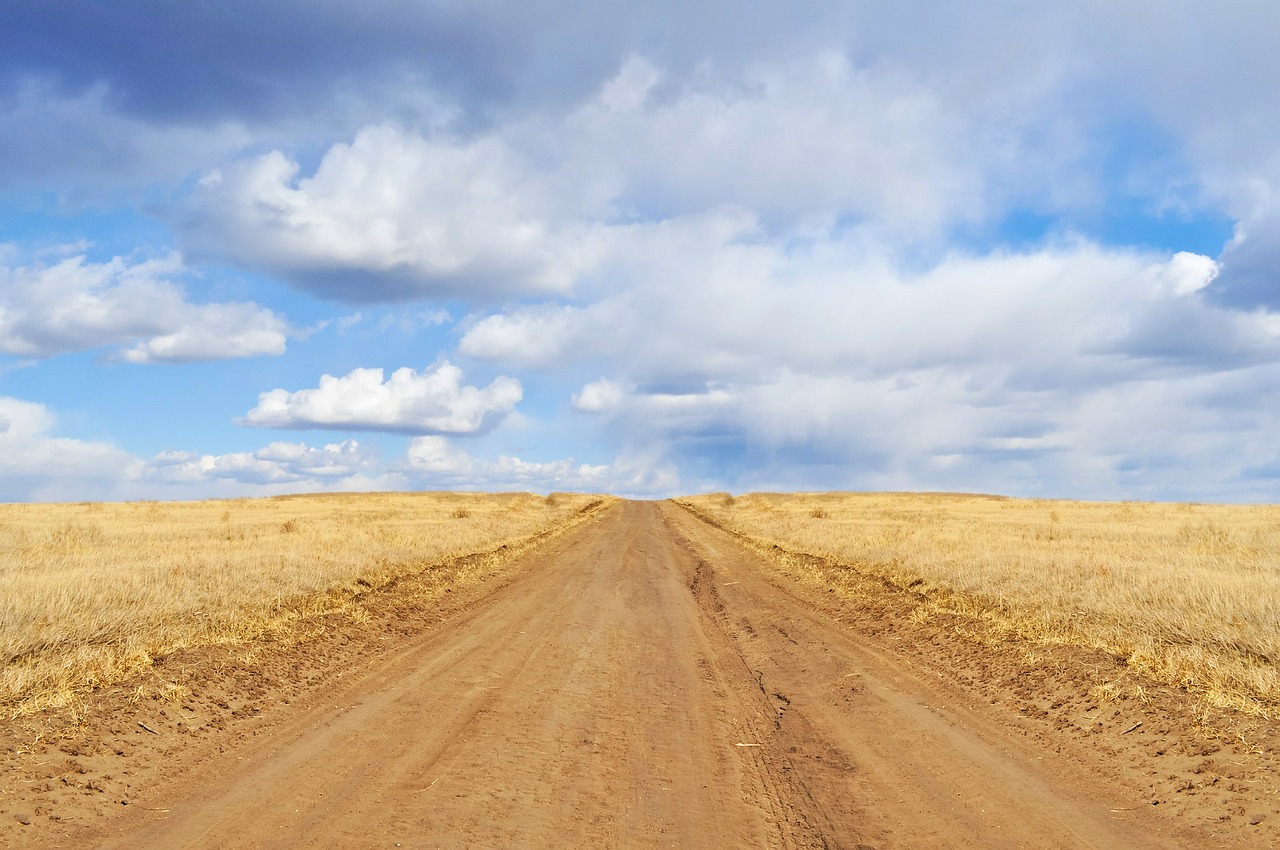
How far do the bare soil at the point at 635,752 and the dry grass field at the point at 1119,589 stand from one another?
849 mm

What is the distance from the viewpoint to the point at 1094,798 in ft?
23.1

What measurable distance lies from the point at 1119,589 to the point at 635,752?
12101 mm

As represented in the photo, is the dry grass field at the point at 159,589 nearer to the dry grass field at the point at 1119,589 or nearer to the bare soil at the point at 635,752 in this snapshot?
the bare soil at the point at 635,752

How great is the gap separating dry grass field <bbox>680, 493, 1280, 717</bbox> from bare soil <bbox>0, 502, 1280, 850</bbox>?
2.79 feet

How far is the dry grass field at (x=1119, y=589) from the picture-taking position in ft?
34.4

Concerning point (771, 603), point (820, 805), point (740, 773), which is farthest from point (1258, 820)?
point (771, 603)

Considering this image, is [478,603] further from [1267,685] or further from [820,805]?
[1267,685]

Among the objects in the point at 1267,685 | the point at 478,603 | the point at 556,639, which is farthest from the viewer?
the point at 478,603

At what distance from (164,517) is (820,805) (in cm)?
4985

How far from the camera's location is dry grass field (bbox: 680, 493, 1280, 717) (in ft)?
34.4

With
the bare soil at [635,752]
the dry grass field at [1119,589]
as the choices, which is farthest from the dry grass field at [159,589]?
the dry grass field at [1119,589]

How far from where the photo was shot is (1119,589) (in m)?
15.7

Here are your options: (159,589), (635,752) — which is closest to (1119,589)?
(635,752)

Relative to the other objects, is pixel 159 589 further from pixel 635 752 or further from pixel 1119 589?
pixel 1119 589
